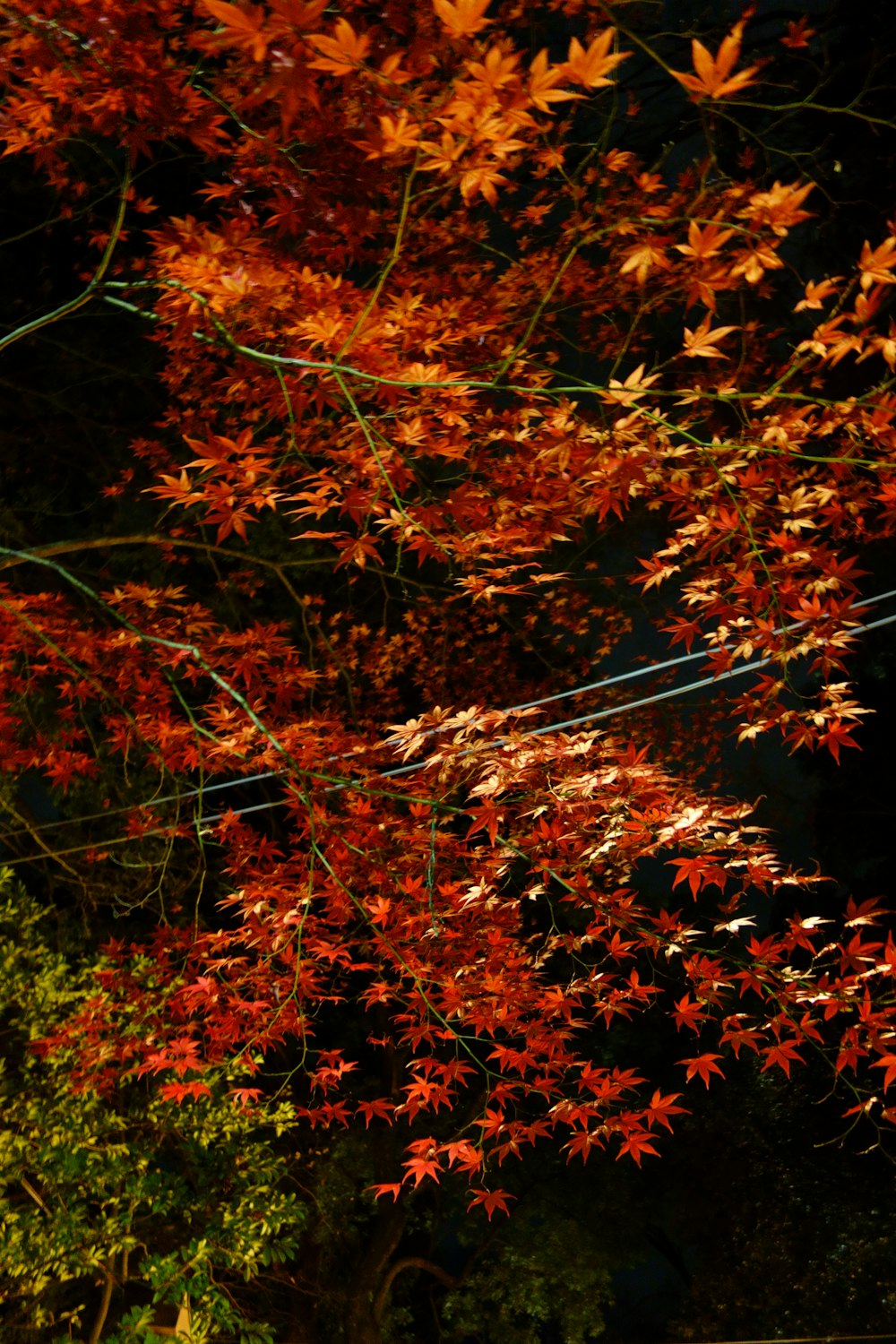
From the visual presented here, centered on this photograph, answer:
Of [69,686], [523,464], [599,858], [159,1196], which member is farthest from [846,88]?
[159,1196]

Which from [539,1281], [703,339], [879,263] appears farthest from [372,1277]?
[879,263]

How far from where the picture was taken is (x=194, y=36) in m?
1.71

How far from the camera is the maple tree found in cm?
257

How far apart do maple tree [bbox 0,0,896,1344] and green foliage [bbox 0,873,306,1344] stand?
0.37 ft

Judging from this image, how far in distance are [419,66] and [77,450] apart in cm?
503

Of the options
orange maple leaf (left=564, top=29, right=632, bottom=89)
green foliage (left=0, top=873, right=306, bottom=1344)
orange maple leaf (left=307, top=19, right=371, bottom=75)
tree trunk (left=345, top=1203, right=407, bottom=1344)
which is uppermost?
orange maple leaf (left=307, top=19, right=371, bottom=75)

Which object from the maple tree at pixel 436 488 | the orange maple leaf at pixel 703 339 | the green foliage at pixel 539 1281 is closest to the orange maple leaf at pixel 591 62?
the maple tree at pixel 436 488

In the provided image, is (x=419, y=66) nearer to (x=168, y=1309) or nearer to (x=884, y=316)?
(x=884, y=316)

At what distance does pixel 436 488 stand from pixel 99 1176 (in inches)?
156

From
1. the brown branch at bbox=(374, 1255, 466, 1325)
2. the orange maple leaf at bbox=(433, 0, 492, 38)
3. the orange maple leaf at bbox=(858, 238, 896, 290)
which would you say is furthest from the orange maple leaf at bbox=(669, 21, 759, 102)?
the brown branch at bbox=(374, 1255, 466, 1325)

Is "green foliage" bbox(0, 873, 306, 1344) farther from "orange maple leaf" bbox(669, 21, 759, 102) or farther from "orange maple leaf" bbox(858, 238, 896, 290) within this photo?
"orange maple leaf" bbox(669, 21, 759, 102)

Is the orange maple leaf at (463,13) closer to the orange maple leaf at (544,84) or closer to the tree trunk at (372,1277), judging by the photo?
the orange maple leaf at (544,84)

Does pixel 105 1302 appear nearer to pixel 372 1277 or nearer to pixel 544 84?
pixel 372 1277

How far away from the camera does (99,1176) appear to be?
588 cm
